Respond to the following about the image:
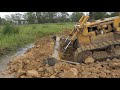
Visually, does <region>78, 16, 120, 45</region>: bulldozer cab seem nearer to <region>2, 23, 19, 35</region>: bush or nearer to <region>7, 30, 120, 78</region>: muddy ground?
<region>7, 30, 120, 78</region>: muddy ground

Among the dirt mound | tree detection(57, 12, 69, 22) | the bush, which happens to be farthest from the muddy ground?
tree detection(57, 12, 69, 22)

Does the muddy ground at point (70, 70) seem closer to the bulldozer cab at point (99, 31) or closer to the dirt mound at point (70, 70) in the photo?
the dirt mound at point (70, 70)

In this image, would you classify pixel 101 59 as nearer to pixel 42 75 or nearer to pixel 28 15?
pixel 42 75

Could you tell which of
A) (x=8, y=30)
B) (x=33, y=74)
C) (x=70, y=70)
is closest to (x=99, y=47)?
(x=70, y=70)

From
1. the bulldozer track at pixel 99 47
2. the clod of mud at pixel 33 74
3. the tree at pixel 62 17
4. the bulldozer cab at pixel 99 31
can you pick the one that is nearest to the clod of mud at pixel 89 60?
the bulldozer track at pixel 99 47

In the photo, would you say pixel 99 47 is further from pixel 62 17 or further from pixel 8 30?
pixel 62 17

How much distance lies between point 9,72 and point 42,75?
168 cm

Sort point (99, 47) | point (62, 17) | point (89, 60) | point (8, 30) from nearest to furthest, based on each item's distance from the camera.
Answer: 1. point (89, 60)
2. point (99, 47)
3. point (8, 30)
4. point (62, 17)

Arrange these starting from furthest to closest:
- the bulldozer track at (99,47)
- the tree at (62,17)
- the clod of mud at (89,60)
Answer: the tree at (62,17), the bulldozer track at (99,47), the clod of mud at (89,60)

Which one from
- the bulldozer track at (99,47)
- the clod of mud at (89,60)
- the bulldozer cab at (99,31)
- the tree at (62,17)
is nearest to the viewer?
the clod of mud at (89,60)

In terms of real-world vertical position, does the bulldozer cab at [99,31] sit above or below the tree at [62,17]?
below

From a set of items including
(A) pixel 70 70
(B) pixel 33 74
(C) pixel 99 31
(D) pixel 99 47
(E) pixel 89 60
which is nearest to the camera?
(A) pixel 70 70

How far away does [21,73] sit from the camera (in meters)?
8.75

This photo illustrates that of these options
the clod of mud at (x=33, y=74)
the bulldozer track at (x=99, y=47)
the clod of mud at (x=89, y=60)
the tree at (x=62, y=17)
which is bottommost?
the clod of mud at (x=33, y=74)
